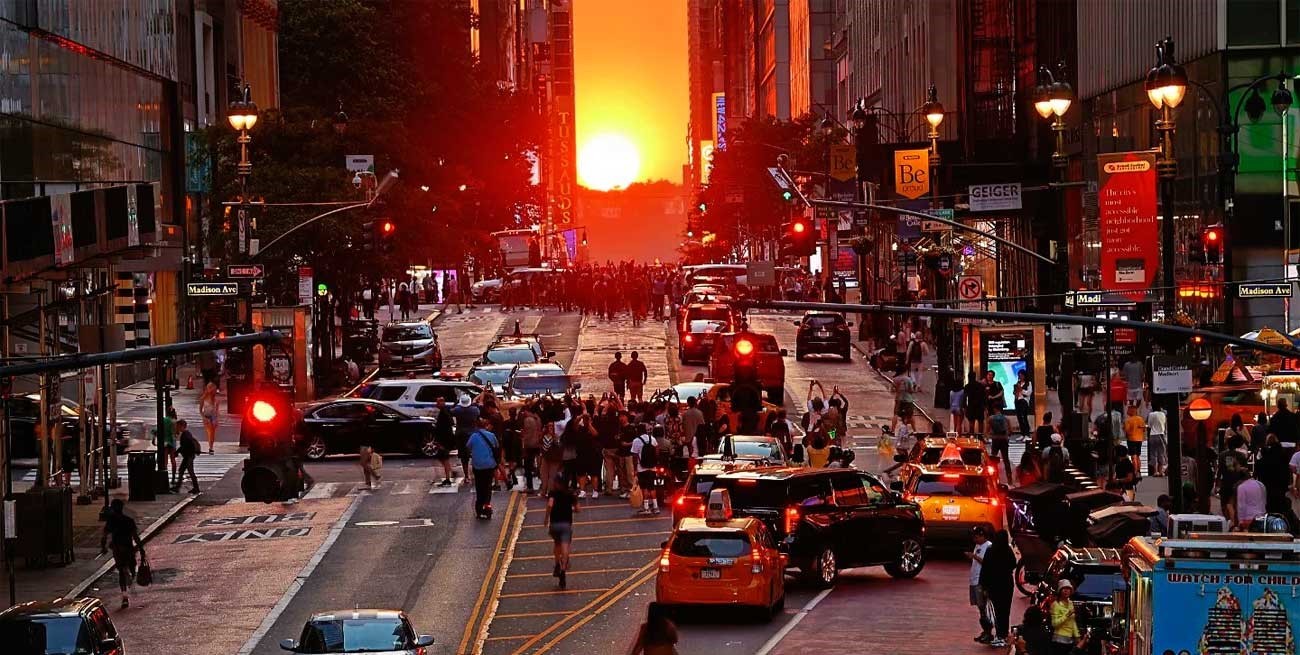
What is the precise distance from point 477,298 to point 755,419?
64.6 meters

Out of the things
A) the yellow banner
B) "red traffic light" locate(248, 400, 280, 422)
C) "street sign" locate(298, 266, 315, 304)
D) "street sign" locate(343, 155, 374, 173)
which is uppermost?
"street sign" locate(343, 155, 374, 173)

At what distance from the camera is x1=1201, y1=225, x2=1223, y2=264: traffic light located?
4984 centimetres

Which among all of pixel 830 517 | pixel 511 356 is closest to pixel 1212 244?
pixel 511 356

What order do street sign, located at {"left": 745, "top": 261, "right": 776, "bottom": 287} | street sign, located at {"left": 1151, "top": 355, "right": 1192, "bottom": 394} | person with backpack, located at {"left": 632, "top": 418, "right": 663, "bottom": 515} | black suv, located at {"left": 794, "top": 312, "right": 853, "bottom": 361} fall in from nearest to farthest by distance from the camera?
street sign, located at {"left": 1151, "top": 355, "right": 1192, "bottom": 394}, person with backpack, located at {"left": 632, "top": 418, "right": 663, "bottom": 515}, black suv, located at {"left": 794, "top": 312, "right": 853, "bottom": 361}, street sign, located at {"left": 745, "top": 261, "right": 776, "bottom": 287}

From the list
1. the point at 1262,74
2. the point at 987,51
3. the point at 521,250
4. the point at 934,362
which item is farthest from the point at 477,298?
the point at 1262,74

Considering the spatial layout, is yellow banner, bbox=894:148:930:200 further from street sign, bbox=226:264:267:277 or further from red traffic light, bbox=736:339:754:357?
Result: street sign, bbox=226:264:267:277

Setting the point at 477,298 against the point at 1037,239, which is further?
the point at 477,298

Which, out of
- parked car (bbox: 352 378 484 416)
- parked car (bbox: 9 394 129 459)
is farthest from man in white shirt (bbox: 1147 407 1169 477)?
parked car (bbox: 9 394 129 459)

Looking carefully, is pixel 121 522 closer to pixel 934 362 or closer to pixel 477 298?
pixel 934 362

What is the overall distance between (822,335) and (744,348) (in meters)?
14.1

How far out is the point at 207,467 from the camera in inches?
1817

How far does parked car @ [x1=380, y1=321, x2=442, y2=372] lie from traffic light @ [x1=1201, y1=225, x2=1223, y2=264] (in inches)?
1001

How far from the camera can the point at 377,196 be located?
61.3 meters

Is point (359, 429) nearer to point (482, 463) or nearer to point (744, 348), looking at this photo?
point (482, 463)
